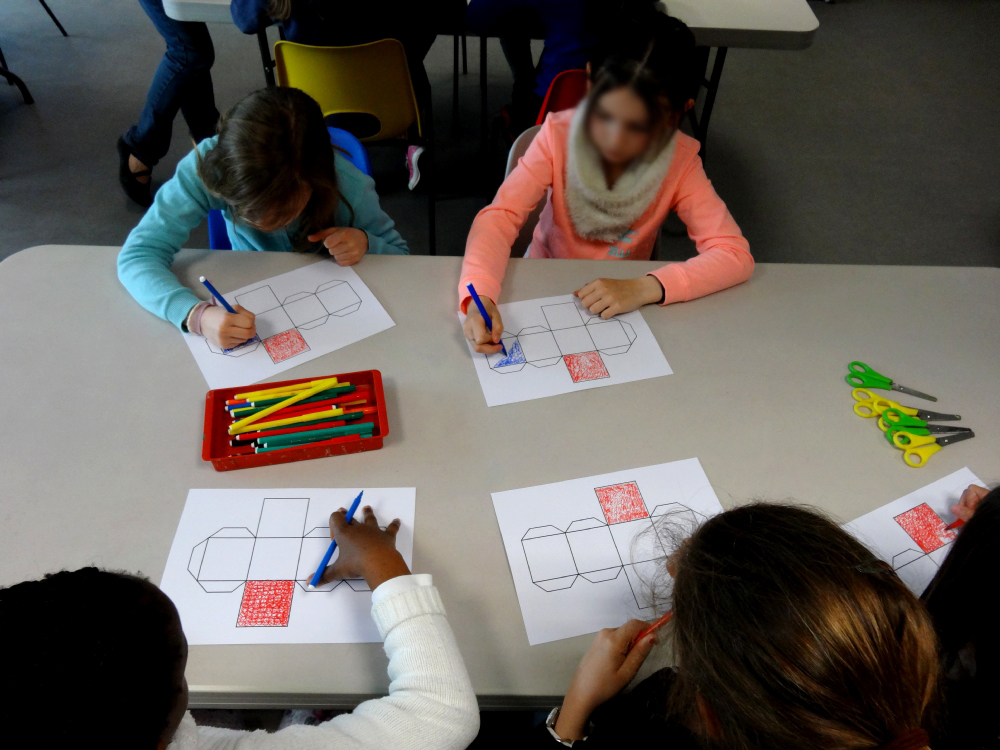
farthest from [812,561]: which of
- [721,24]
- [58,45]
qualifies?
[58,45]

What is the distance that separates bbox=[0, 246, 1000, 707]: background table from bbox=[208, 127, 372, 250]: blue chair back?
21 centimetres

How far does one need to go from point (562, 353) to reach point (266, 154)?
1.91ft

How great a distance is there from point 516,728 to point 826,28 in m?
4.19

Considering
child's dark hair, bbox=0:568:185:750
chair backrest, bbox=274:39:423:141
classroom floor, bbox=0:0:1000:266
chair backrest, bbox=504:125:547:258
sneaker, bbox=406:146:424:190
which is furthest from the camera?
classroom floor, bbox=0:0:1000:266

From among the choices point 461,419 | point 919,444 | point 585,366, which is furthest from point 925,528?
point 461,419

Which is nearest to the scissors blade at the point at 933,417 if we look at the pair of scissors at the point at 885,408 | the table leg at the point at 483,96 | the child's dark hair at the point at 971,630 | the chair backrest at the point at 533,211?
the pair of scissors at the point at 885,408

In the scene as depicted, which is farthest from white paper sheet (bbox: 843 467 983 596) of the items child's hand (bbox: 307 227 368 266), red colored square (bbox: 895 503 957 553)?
child's hand (bbox: 307 227 368 266)

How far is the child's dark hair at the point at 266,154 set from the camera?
1057 mm

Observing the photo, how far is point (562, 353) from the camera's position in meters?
1.07

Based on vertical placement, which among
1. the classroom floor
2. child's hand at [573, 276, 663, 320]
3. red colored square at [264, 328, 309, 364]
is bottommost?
the classroom floor

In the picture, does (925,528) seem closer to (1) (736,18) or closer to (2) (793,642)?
(2) (793,642)

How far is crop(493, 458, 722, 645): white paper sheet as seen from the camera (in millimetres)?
786

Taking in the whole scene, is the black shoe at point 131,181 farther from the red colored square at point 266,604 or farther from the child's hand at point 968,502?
the child's hand at point 968,502

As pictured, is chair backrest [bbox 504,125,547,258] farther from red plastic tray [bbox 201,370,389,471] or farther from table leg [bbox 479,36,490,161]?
table leg [bbox 479,36,490,161]
